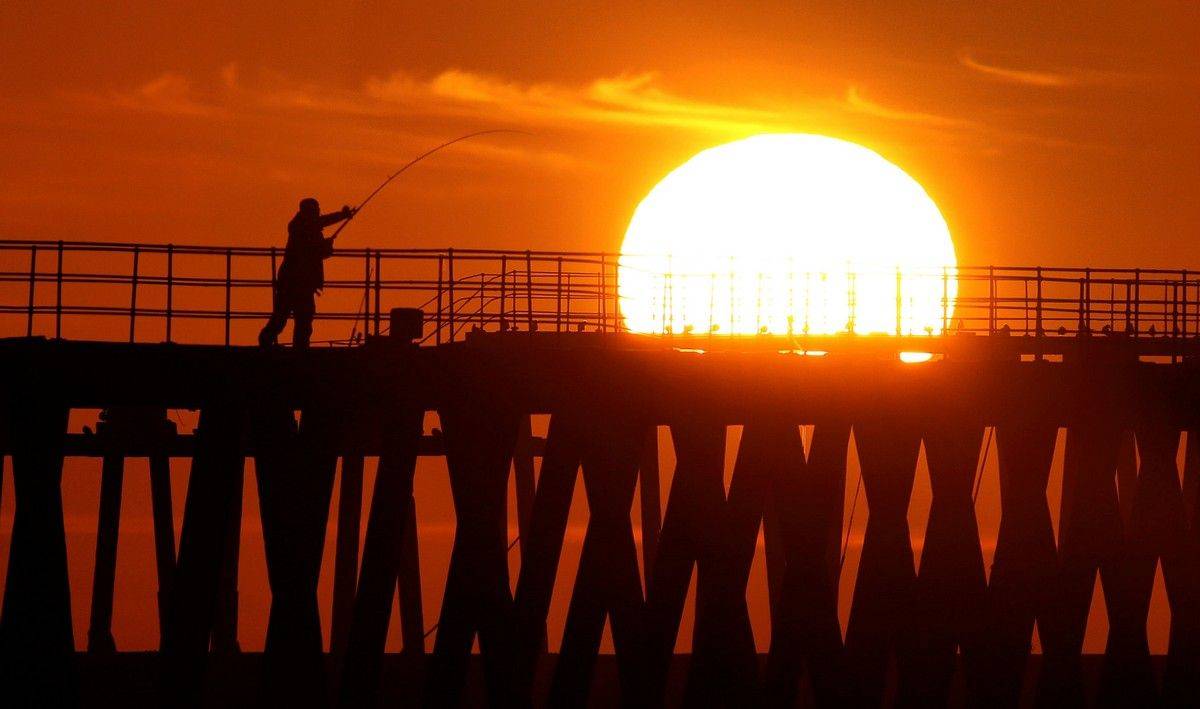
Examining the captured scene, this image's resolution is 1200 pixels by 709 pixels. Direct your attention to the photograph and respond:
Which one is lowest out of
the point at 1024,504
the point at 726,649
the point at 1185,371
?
the point at 726,649

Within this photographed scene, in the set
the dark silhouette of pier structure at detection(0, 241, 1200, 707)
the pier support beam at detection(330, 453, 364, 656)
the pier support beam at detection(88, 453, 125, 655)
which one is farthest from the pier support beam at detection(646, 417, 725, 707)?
the pier support beam at detection(88, 453, 125, 655)

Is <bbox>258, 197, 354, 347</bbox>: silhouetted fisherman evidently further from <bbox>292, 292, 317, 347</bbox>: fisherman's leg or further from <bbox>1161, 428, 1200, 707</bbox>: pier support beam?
<bbox>1161, 428, 1200, 707</bbox>: pier support beam

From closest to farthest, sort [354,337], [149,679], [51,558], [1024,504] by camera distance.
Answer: [51,558] < [1024,504] < [354,337] < [149,679]

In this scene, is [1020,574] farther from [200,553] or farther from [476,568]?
[200,553]

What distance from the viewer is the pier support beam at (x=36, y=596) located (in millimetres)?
22188

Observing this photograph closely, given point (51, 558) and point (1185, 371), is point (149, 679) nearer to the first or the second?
point (51, 558)

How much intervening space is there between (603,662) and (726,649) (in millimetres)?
12630

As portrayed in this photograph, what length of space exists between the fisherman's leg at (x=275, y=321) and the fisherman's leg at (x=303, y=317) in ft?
0.45

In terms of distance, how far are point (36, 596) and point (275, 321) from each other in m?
4.32

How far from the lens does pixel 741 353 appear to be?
2347 centimetres

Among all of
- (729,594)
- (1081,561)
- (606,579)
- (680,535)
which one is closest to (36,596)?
(606,579)

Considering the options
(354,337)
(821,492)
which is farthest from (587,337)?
(821,492)

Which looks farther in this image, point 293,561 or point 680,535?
point 680,535

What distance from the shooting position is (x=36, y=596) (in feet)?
73.2
